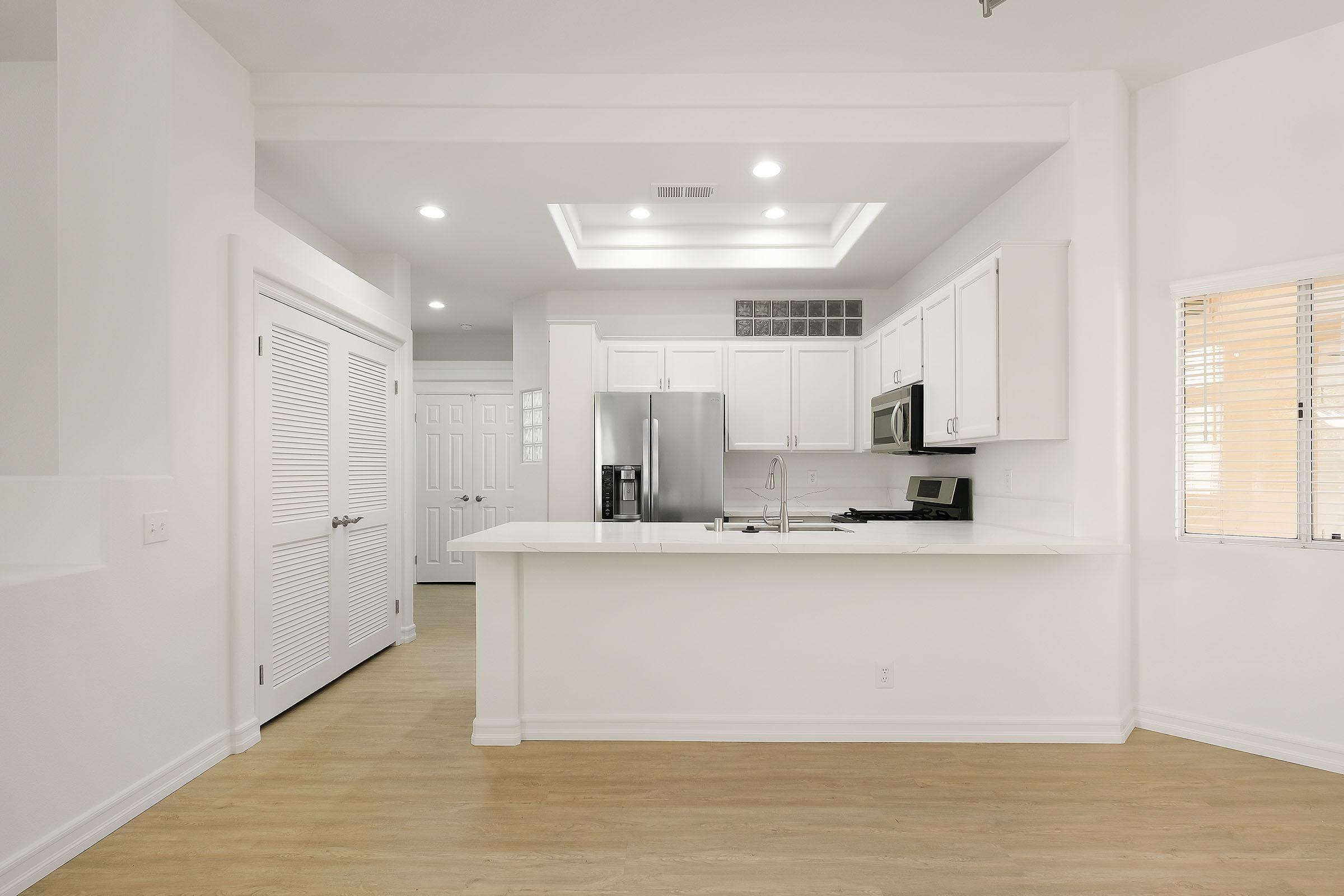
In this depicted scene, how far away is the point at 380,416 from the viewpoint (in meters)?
4.35

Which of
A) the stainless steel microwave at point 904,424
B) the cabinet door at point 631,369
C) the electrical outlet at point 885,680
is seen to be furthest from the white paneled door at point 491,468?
the electrical outlet at point 885,680

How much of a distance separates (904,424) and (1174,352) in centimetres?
143

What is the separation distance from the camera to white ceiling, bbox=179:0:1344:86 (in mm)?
2564

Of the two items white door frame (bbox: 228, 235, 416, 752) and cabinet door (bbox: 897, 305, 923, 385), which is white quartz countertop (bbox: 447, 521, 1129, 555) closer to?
white door frame (bbox: 228, 235, 416, 752)

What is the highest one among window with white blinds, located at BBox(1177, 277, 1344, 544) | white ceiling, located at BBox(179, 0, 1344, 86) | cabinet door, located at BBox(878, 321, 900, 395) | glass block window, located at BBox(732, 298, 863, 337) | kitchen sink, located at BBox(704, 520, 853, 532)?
white ceiling, located at BBox(179, 0, 1344, 86)

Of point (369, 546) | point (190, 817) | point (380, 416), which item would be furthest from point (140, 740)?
point (380, 416)

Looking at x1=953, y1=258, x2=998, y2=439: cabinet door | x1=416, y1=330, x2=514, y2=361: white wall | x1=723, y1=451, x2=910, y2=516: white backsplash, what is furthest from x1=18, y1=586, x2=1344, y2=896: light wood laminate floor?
x1=416, y1=330, x2=514, y2=361: white wall

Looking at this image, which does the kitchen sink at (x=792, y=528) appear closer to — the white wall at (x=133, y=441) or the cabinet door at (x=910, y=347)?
the cabinet door at (x=910, y=347)

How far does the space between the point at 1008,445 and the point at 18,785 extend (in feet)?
13.4

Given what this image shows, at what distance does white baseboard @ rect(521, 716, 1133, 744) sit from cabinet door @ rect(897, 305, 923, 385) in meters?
1.94

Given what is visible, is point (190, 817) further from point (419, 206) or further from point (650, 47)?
point (650, 47)

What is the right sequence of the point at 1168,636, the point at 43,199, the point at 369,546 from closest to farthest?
the point at 43,199 → the point at 1168,636 → the point at 369,546

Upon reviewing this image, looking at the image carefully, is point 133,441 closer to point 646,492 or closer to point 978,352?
point 646,492

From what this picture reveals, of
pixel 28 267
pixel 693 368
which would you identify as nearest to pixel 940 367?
pixel 693 368
